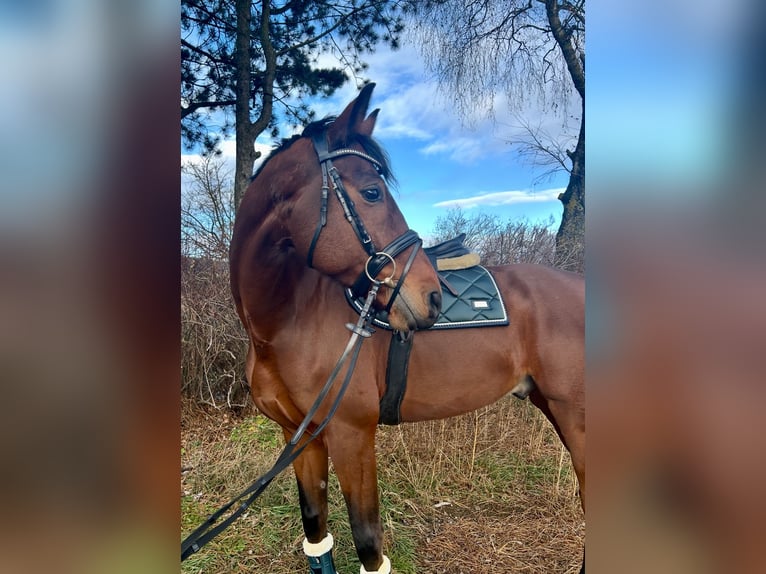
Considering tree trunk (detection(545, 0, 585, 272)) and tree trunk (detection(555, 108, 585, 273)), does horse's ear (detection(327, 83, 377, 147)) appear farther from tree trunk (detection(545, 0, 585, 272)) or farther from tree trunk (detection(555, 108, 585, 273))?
tree trunk (detection(555, 108, 585, 273))

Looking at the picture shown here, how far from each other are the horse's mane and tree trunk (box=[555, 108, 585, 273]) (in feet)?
3.90

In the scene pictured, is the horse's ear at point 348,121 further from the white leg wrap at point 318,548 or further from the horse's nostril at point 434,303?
the white leg wrap at point 318,548

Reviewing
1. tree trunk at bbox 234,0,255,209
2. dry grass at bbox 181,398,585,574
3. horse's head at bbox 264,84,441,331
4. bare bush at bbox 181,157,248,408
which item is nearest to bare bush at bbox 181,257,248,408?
bare bush at bbox 181,157,248,408

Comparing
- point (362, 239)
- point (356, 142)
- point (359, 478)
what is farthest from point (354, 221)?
point (359, 478)

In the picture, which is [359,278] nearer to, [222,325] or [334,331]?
[334,331]

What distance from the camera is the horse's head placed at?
52.2 inches

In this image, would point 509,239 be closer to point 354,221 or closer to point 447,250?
point 447,250

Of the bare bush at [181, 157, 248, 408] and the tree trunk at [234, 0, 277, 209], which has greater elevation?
the tree trunk at [234, 0, 277, 209]

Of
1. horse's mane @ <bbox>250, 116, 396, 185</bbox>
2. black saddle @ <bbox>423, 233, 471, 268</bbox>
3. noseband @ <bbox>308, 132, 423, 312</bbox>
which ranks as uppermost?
horse's mane @ <bbox>250, 116, 396, 185</bbox>

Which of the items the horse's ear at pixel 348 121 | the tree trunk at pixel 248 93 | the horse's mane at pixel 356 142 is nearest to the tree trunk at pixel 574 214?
the horse's mane at pixel 356 142

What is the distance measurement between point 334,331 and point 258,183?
62 centimetres
